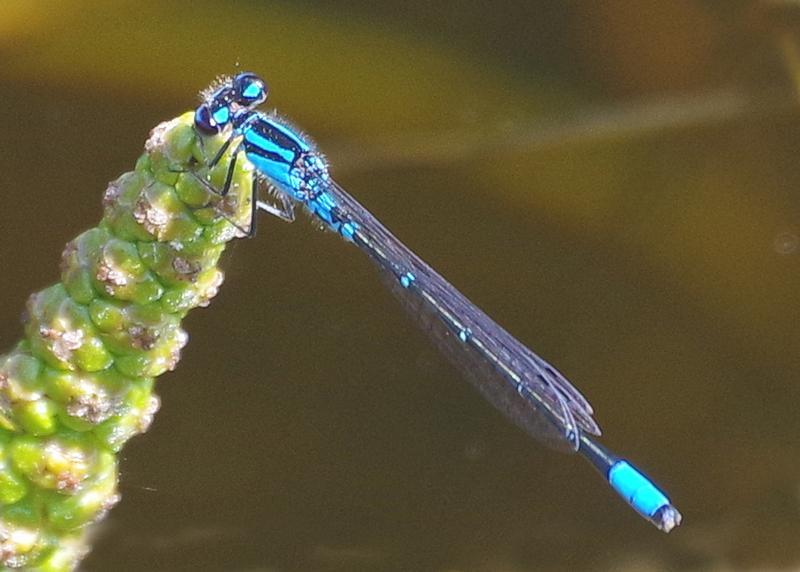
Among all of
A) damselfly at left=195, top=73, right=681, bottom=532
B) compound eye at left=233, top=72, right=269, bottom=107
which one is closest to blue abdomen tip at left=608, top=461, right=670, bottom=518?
damselfly at left=195, top=73, right=681, bottom=532

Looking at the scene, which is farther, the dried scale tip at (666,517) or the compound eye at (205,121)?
the dried scale tip at (666,517)

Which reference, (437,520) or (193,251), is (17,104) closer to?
(437,520)

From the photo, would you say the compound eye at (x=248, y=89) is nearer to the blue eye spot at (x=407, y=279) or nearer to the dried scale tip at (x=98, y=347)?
the blue eye spot at (x=407, y=279)

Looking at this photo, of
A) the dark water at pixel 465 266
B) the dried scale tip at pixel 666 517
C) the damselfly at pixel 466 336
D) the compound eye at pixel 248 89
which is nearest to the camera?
the compound eye at pixel 248 89

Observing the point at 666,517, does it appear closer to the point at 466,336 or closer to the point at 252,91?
the point at 466,336

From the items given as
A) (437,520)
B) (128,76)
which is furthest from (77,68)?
(437,520)

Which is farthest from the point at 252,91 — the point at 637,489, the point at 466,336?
the point at 637,489

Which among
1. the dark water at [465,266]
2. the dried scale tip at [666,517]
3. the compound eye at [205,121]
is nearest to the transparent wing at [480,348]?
the dried scale tip at [666,517]
